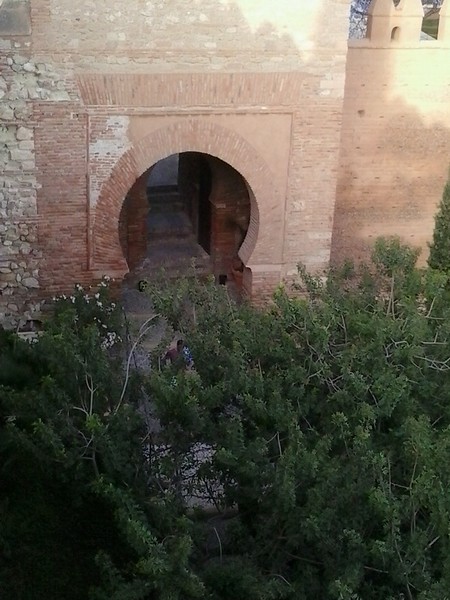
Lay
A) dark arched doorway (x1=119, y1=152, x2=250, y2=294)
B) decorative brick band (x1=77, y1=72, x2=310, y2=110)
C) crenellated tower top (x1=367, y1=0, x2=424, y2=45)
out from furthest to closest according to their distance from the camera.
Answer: dark arched doorway (x1=119, y1=152, x2=250, y2=294) → crenellated tower top (x1=367, y1=0, x2=424, y2=45) → decorative brick band (x1=77, y1=72, x2=310, y2=110)

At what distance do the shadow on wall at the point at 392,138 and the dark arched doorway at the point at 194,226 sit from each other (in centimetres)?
123

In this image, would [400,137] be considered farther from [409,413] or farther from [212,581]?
[212,581]

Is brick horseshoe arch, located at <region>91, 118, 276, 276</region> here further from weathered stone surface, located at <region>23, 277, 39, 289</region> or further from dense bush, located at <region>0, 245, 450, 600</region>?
dense bush, located at <region>0, 245, 450, 600</region>

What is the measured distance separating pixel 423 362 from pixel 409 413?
0.60 m

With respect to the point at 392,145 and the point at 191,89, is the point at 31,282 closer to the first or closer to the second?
the point at 191,89

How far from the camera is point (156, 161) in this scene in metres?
8.21

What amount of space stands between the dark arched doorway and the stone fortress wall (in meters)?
1.09

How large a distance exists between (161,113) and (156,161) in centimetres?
46

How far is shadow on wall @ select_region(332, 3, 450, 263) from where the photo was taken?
9.30m

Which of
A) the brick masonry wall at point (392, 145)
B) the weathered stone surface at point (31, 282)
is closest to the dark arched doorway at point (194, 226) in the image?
the brick masonry wall at point (392, 145)

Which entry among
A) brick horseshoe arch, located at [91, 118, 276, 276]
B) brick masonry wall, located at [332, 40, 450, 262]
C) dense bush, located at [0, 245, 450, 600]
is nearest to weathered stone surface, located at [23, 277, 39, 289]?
brick horseshoe arch, located at [91, 118, 276, 276]

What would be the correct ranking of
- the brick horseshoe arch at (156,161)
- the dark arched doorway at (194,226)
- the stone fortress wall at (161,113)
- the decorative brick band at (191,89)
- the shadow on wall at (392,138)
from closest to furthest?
the stone fortress wall at (161,113) < the decorative brick band at (191,89) < the brick horseshoe arch at (156,161) < the shadow on wall at (392,138) < the dark arched doorway at (194,226)

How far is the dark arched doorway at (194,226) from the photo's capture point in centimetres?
1006

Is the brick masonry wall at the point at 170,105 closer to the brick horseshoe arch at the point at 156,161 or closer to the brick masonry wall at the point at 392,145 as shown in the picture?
the brick horseshoe arch at the point at 156,161
